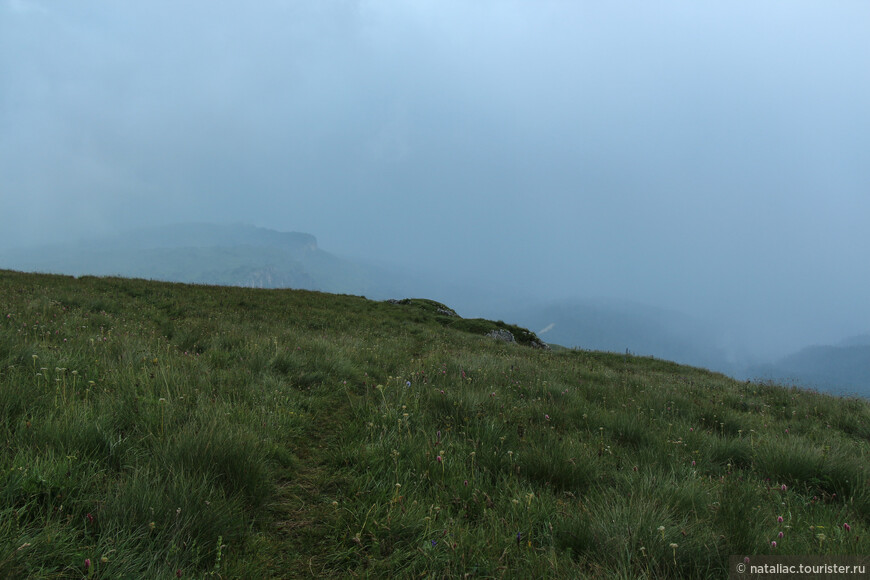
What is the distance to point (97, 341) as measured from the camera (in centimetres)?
Answer: 627

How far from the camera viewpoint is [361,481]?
11.5 feet

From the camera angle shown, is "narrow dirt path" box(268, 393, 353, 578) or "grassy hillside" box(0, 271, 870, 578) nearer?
"grassy hillside" box(0, 271, 870, 578)

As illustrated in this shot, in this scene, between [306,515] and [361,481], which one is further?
[361,481]

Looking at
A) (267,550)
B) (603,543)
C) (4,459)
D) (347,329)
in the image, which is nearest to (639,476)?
(603,543)

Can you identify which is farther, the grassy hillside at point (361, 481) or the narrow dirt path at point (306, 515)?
the narrow dirt path at point (306, 515)

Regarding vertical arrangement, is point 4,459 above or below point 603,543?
above

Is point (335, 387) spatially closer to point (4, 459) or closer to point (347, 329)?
point (4, 459)

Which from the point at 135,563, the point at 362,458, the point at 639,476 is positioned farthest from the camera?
the point at 362,458

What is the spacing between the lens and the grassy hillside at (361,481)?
242 cm

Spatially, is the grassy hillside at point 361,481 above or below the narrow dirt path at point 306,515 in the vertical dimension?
above

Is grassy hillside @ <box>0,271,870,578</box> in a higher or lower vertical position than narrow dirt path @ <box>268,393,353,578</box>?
higher

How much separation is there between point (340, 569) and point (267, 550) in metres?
0.55

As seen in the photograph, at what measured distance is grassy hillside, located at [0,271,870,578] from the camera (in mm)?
2418

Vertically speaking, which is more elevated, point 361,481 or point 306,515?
point 361,481
